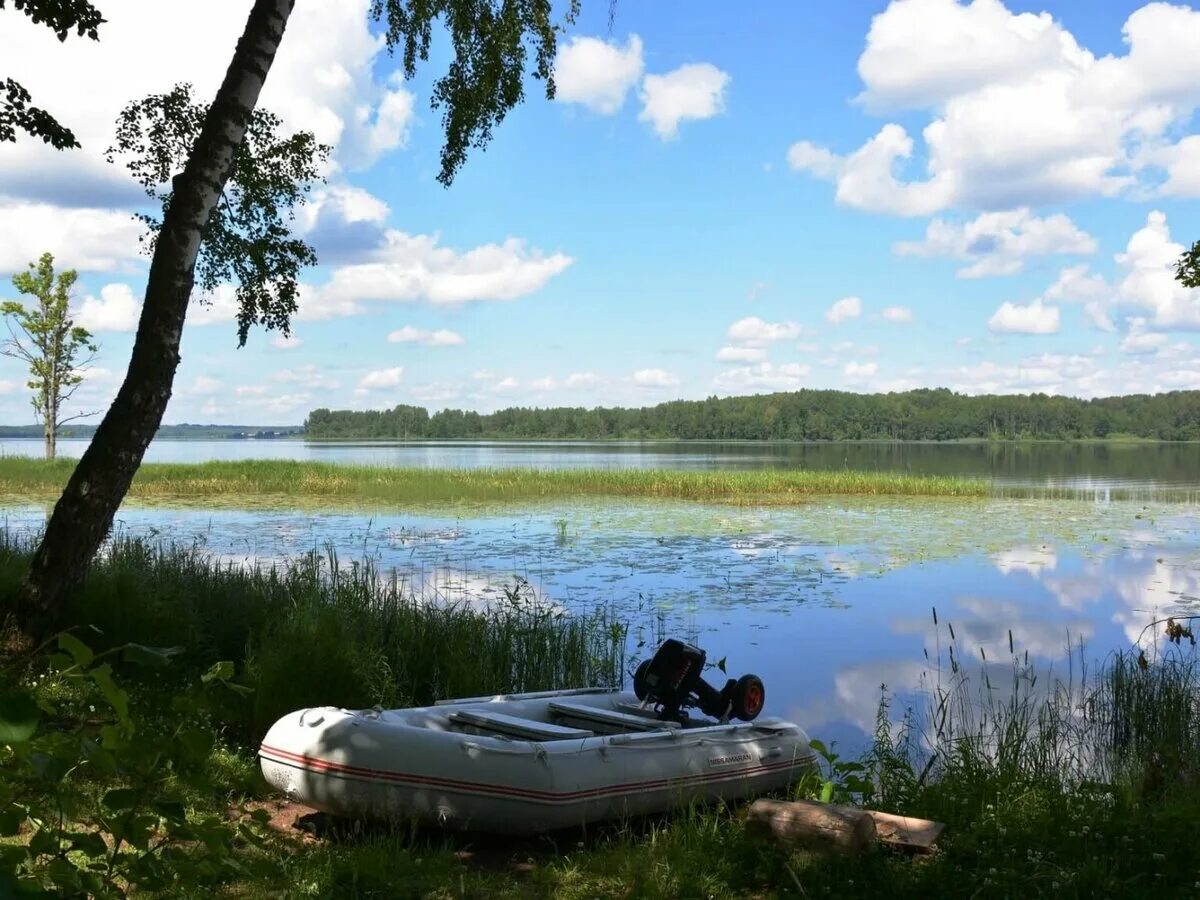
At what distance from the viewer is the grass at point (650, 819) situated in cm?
398

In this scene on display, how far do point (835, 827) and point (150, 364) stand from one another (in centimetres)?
498

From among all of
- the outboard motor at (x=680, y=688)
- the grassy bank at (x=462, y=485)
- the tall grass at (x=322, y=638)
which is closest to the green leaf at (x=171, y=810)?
the outboard motor at (x=680, y=688)

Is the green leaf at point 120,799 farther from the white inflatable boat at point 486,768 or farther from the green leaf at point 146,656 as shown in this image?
the white inflatable boat at point 486,768

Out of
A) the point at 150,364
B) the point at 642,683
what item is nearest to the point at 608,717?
the point at 642,683

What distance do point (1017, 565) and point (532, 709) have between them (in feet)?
38.9

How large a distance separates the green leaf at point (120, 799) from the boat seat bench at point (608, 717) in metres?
4.60

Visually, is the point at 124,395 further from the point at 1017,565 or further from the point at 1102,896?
the point at 1017,565

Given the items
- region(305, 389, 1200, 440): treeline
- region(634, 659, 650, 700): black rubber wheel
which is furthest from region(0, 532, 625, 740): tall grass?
region(305, 389, 1200, 440): treeline

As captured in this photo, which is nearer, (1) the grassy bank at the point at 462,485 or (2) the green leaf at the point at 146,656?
(2) the green leaf at the point at 146,656

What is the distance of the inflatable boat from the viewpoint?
4.70 metres

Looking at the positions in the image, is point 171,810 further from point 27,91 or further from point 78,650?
point 27,91

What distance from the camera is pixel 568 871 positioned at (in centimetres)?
435

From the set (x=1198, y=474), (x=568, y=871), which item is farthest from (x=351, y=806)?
(x=1198, y=474)

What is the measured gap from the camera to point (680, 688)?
598cm
